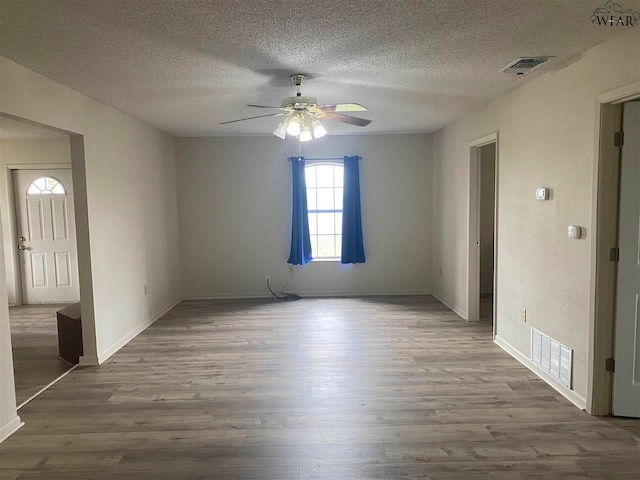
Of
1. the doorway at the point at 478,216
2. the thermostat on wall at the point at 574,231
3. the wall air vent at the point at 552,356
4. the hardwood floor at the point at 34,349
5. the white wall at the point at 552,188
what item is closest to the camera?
the white wall at the point at 552,188

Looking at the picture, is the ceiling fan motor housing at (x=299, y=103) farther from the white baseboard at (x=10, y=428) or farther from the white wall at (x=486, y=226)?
the white wall at (x=486, y=226)

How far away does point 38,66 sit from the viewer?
3062mm

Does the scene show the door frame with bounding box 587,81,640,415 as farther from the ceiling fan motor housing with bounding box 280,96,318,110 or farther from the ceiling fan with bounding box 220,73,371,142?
the ceiling fan motor housing with bounding box 280,96,318,110

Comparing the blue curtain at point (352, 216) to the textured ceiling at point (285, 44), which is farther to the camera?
the blue curtain at point (352, 216)

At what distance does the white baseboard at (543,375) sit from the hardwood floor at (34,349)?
162 inches

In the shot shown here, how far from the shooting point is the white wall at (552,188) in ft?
9.52

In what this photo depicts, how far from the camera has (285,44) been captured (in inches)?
106

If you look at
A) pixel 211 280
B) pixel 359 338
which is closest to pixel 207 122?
pixel 211 280

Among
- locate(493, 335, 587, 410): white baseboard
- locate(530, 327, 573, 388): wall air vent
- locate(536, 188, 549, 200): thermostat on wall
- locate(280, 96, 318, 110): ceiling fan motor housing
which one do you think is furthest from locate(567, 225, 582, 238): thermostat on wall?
locate(280, 96, 318, 110): ceiling fan motor housing

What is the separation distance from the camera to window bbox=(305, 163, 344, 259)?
6.89m

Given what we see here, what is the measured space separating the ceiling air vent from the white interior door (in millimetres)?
681

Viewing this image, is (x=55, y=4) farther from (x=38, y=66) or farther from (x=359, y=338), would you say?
(x=359, y=338)

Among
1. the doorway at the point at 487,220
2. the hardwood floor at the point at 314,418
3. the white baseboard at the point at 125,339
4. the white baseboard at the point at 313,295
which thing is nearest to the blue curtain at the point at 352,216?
the white baseboard at the point at 313,295

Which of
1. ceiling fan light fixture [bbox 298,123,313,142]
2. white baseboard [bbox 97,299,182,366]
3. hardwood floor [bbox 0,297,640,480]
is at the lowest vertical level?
hardwood floor [bbox 0,297,640,480]
